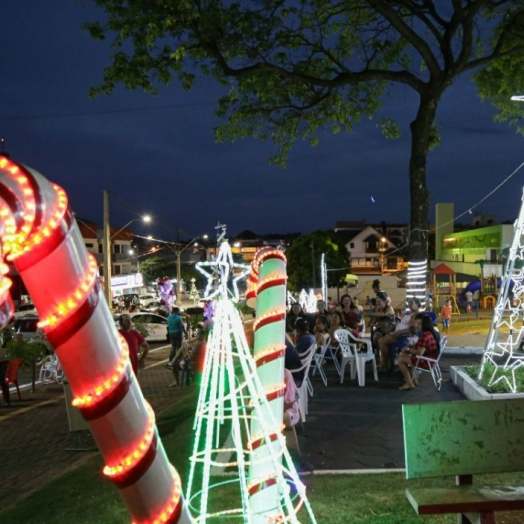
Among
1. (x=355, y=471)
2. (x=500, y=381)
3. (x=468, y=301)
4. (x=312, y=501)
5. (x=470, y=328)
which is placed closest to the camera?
(x=312, y=501)

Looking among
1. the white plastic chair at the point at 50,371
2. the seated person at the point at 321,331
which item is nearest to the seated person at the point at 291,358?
the seated person at the point at 321,331

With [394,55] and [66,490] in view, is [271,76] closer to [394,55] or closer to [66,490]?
[394,55]

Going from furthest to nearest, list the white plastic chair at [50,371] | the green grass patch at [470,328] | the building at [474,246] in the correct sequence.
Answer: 1. the building at [474,246]
2. the green grass patch at [470,328]
3. the white plastic chair at [50,371]

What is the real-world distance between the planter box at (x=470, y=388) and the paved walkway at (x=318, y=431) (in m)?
0.18

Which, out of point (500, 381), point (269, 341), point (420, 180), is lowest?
point (500, 381)

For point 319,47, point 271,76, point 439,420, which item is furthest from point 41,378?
point 439,420

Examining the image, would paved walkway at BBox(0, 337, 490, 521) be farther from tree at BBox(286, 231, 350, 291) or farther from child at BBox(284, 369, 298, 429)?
tree at BBox(286, 231, 350, 291)

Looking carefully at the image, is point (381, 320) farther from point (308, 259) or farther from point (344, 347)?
point (308, 259)

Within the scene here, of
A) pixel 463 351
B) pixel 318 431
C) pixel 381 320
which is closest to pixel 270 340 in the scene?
pixel 318 431

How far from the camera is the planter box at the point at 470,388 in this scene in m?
8.64

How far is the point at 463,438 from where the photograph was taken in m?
4.98

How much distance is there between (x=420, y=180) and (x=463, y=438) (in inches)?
418

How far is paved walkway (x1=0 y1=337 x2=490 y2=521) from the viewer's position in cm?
717

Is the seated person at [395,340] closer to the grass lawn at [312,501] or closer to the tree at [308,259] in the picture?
the grass lawn at [312,501]
